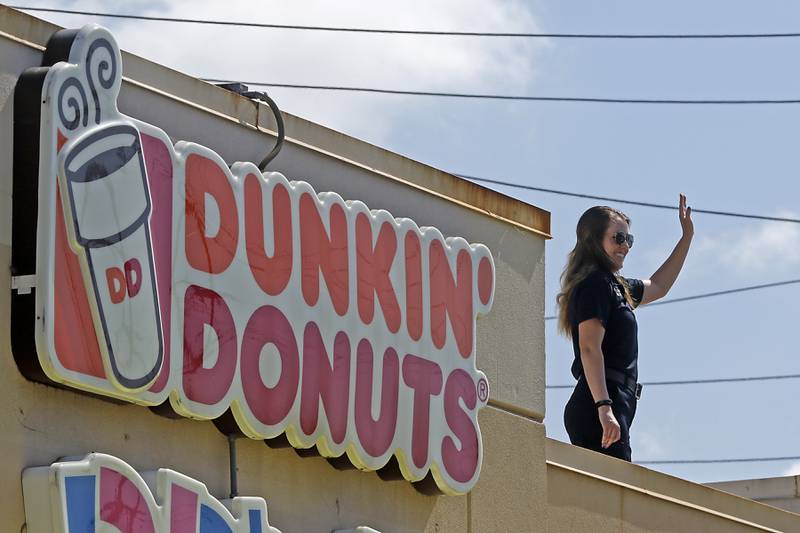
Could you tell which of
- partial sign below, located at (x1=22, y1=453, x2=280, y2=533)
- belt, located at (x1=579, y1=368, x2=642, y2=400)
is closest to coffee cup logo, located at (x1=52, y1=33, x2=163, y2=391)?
partial sign below, located at (x1=22, y1=453, x2=280, y2=533)

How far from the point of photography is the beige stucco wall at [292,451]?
6.01 m

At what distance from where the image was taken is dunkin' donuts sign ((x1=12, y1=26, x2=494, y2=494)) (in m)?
6.02

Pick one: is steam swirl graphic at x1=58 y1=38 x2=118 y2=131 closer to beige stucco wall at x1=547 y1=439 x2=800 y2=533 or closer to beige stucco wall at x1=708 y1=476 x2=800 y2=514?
beige stucco wall at x1=547 y1=439 x2=800 y2=533

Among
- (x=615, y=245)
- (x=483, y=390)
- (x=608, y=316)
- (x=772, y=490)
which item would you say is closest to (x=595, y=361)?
(x=608, y=316)

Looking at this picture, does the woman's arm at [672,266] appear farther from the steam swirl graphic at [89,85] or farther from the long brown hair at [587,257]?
the steam swirl graphic at [89,85]

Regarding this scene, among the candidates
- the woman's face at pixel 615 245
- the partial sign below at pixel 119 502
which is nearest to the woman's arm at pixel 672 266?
the woman's face at pixel 615 245

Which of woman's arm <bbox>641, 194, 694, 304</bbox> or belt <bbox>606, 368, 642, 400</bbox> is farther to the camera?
woman's arm <bbox>641, 194, 694, 304</bbox>

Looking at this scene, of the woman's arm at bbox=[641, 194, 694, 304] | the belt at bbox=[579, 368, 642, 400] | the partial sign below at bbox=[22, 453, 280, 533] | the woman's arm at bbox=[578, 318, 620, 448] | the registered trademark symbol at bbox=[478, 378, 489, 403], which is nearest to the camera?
the partial sign below at bbox=[22, 453, 280, 533]

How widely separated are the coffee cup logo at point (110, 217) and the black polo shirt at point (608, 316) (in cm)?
321

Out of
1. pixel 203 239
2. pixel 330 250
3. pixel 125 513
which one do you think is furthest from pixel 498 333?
pixel 125 513

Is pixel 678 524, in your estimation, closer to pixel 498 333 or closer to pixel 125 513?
pixel 498 333

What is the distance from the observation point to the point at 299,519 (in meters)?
7.08

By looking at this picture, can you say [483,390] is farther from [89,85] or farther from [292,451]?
[89,85]

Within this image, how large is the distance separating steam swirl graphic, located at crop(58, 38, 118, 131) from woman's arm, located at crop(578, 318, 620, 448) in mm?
3435
